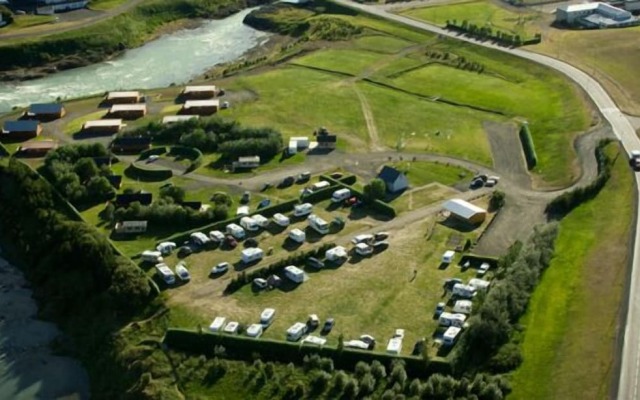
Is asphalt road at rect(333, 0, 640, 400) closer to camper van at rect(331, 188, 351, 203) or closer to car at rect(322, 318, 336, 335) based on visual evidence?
car at rect(322, 318, 336, 335)

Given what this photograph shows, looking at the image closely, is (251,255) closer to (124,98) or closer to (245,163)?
(245,163)

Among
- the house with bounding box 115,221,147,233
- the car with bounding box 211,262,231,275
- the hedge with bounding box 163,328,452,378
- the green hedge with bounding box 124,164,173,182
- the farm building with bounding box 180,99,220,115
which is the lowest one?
the hedge with bounding box 163,328,452,378

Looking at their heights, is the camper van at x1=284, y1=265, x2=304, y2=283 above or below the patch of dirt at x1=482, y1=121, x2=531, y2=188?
below

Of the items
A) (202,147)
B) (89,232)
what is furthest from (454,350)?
(202,147)

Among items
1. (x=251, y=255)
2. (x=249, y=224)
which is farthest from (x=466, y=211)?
(x=251, y=255)

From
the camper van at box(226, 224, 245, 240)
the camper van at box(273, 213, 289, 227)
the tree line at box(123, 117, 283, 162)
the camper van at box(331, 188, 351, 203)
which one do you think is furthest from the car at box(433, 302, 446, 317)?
the tree line at box(123, 117, 283, 162)

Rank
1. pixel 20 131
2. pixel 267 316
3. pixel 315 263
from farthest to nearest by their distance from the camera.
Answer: pixel 20 131 → pixel 315 263 → pixel 267 316
